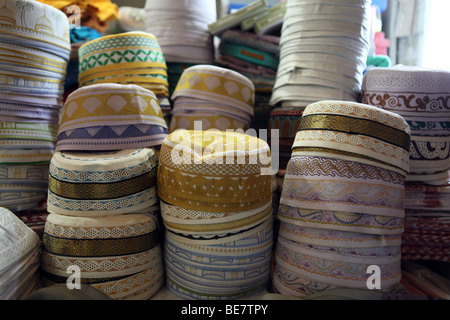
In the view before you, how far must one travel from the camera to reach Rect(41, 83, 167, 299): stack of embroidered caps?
1078mm

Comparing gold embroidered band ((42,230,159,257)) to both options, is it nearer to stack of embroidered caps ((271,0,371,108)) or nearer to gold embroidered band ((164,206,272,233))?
gold embroidered band ((164,206,272,233))

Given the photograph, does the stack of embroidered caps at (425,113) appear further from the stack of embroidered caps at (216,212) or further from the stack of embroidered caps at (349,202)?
the stack of embroidered caps at (216,212)

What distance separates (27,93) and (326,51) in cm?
119

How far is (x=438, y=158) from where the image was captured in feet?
4.33

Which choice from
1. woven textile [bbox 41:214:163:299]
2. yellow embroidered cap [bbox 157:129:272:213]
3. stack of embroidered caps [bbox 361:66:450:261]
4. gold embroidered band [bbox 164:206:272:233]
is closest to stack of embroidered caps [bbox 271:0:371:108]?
stack of embroidered caps [bbox 361:66:450:261]

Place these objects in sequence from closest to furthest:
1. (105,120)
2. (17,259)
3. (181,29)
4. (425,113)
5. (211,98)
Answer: (17,259) < (105,120) < (425,113) < (211,98) < (181,29)

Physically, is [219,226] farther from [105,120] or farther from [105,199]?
[105,120]

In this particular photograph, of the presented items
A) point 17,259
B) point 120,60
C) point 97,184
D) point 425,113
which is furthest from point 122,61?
point 425,113

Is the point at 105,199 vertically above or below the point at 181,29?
below

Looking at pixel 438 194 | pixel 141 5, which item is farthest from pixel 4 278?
pixel 141 5

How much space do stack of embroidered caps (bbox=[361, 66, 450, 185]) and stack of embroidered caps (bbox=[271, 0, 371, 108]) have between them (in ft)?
0.68

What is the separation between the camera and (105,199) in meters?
1.10

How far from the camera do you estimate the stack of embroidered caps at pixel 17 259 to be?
3.15 feet
